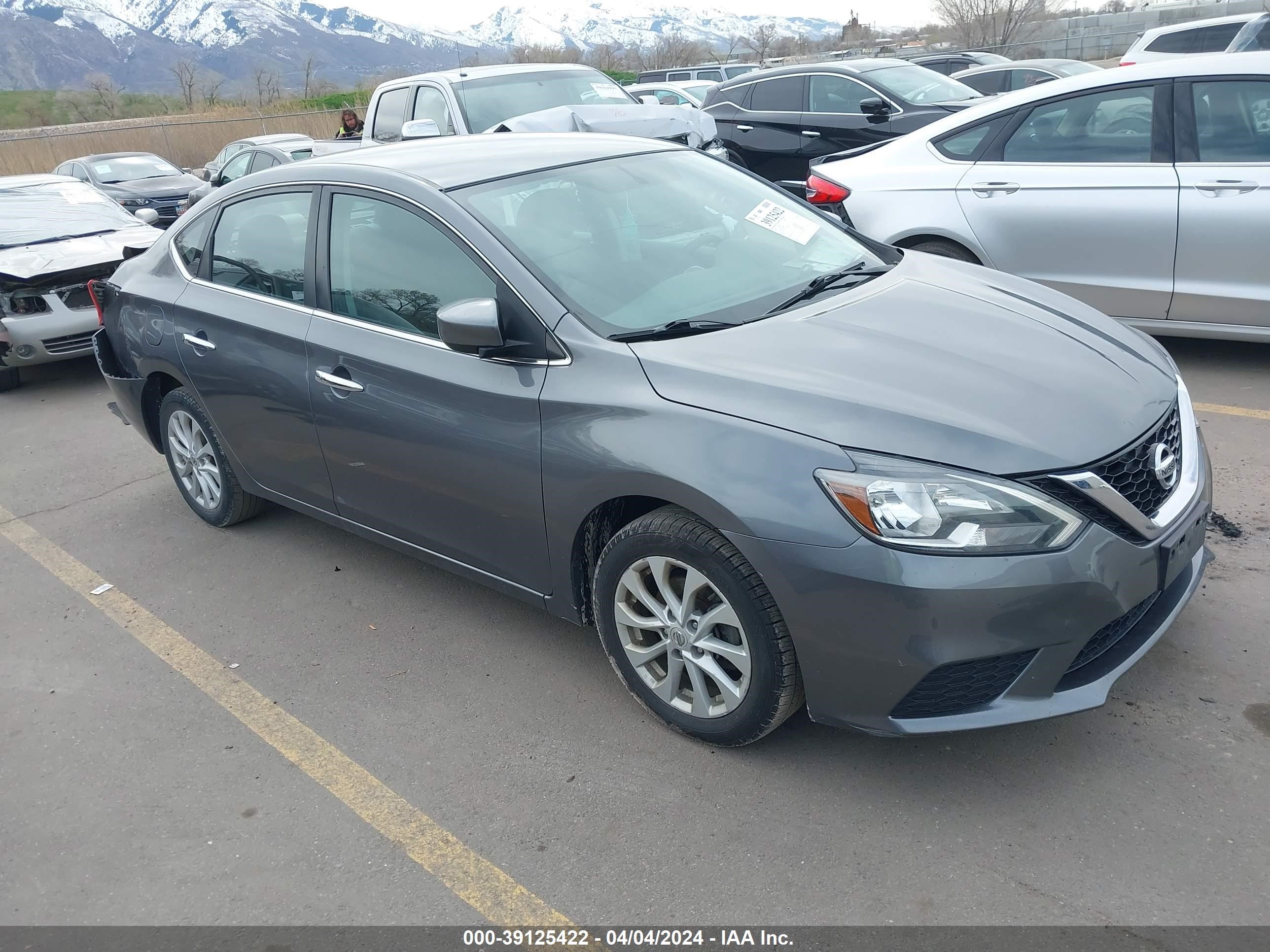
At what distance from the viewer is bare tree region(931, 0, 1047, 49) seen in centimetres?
3816

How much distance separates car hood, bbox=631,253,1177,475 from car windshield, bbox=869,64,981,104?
784cm

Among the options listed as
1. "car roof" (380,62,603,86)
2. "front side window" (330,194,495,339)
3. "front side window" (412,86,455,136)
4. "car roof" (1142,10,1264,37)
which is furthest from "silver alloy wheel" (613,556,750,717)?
"car roof" (1142,10,1264,37)

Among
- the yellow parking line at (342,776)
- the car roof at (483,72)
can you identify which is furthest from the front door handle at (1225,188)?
the car roof at (483,72)

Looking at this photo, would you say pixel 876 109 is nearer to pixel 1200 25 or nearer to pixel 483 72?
pixel 483 72

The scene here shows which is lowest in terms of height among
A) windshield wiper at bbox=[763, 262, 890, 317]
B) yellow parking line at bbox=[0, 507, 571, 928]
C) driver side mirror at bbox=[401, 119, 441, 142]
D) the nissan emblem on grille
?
yellow parking line at bbox=[0, 507, 571, 928]

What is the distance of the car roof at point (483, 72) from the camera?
954cm

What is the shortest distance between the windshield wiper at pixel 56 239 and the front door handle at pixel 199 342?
4.72m

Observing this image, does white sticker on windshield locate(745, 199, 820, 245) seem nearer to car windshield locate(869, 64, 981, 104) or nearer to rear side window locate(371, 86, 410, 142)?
rear side window locate(371, 86, 410, 142)

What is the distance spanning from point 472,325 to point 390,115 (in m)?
7.76

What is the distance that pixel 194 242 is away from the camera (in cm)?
476

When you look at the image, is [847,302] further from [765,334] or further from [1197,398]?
[1197,398]

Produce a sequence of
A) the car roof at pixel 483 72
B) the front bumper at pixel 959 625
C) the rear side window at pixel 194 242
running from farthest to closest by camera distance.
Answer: the car roof at pixel 483 72 → the rear side window at pixel 194 242 → the front bumper at pixel 959 625

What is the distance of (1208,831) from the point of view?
2621 millimetres

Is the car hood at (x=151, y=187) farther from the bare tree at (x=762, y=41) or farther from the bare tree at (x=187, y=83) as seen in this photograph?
the bare tree at (x=762, y=41)
